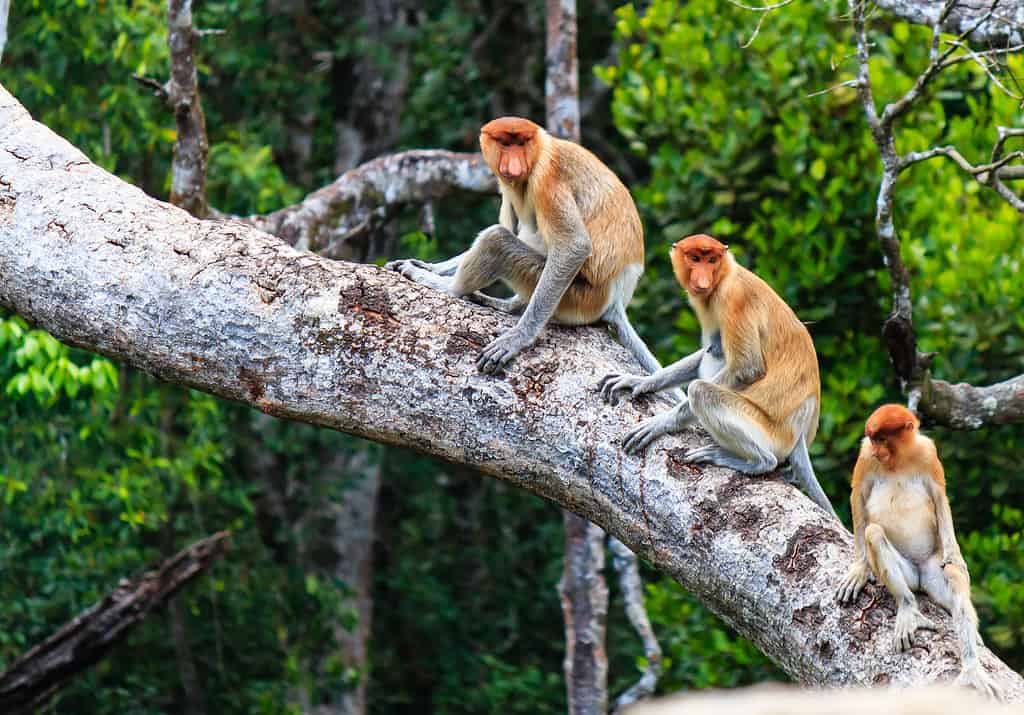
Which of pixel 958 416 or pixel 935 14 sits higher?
pixel 935 14

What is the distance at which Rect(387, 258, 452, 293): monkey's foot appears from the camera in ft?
14.5

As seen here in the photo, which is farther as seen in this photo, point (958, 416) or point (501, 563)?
point (501, 563)

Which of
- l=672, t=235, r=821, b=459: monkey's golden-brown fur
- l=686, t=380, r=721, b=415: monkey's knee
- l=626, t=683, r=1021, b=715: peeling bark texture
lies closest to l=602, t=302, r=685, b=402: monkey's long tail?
l=672, t=235, r=821, b=459: monkey's golden-brown fur

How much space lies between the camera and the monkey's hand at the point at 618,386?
364 centimetres

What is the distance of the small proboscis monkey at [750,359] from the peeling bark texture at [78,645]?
12.1 ft

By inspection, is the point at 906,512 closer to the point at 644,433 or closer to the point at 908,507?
the point at 908,507

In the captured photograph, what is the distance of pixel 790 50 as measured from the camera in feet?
21.3

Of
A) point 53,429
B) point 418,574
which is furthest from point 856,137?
point 418,574

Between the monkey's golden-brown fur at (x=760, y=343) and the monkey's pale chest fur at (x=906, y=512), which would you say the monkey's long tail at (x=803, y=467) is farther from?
the monkey's pale chest fur at (x=906, y=512)

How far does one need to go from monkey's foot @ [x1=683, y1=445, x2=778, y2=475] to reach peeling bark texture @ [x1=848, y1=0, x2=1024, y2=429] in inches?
40.9

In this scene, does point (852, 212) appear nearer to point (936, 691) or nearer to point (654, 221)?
point (654, 221)

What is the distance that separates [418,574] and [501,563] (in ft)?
2.32

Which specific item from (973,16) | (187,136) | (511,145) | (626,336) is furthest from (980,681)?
(187,136)

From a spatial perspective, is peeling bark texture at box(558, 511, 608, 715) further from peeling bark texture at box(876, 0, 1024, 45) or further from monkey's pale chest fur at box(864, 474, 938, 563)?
monkey's pale chest fur at box(864, 474, 938, 563)
